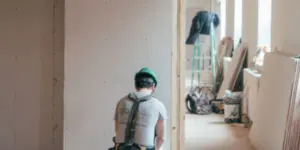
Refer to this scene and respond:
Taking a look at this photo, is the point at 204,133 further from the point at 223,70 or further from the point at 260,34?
the point at 223,70

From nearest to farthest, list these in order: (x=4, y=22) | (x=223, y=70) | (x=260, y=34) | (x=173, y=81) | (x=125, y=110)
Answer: (x=125, y=110), (x=173, y=81), (x=4, y=22), (x=260, y=34), (x=223, y=70)

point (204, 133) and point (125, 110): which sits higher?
point (125, 110)

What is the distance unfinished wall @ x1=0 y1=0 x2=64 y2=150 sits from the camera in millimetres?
4891

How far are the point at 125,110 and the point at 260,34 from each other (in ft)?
14.8

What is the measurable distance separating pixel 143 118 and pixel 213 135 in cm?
358

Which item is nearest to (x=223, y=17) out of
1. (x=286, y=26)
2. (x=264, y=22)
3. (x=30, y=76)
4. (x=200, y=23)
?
(x=200, y=23)

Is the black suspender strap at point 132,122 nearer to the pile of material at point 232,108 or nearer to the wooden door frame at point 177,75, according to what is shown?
the wooden door frame at point 177,75

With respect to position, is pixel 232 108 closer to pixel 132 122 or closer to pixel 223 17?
pixel 132 122

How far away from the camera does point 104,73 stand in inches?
169

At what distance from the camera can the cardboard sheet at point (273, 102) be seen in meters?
4.35

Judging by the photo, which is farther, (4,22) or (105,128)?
(4,22)

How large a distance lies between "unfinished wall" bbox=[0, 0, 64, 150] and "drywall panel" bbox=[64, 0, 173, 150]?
0.67 metres

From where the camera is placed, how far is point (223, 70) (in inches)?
406

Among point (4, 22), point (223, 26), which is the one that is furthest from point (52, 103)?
point (223, 26)
